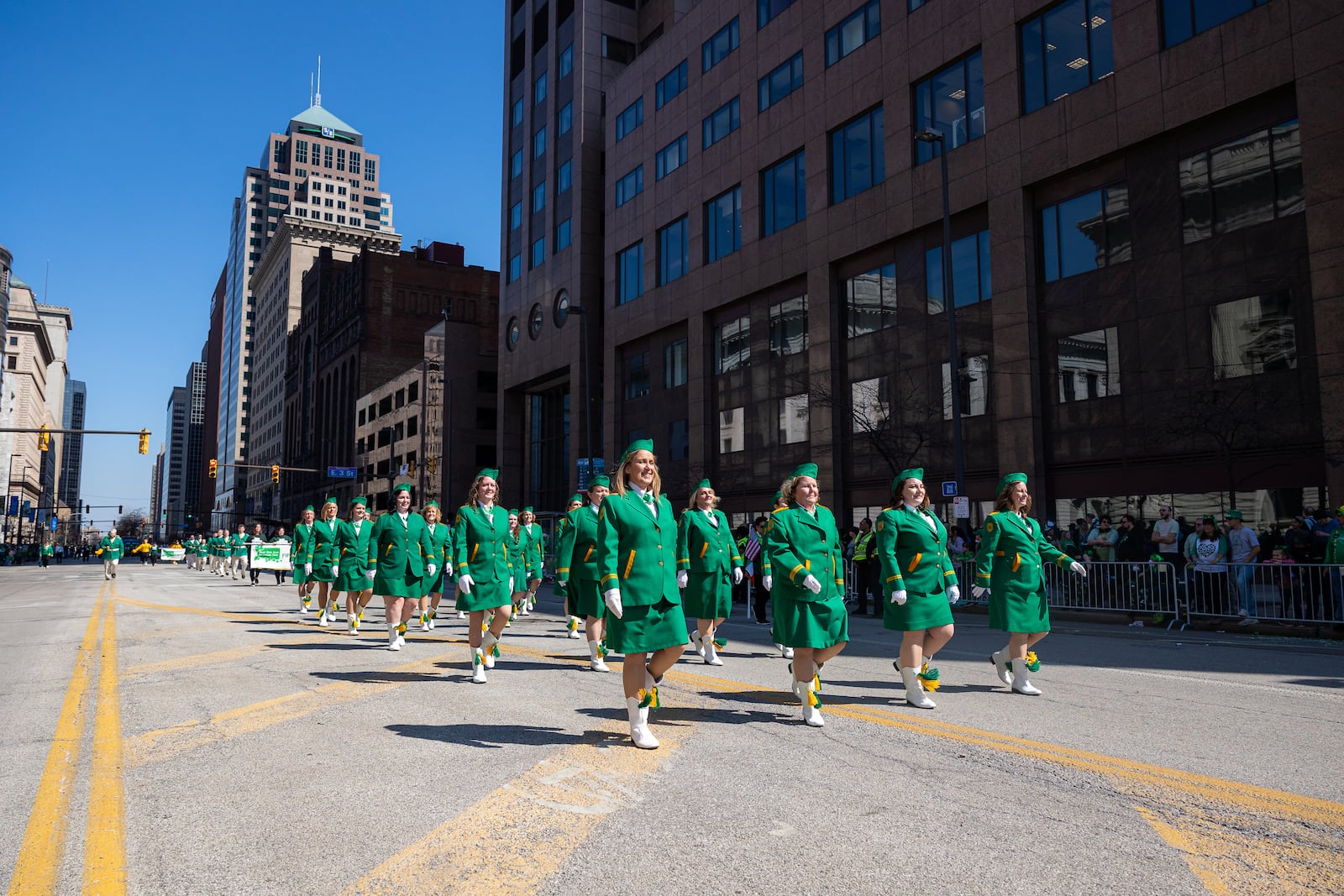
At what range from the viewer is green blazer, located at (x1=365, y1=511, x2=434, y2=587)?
40.9 feet

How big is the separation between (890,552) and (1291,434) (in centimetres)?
1607

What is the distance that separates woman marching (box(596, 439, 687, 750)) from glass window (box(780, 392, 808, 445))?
26.0m

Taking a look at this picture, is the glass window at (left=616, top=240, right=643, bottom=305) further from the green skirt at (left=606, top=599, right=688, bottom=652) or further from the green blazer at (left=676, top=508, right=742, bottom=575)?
the green skirt at (left=606, top=599, right=688, bottom=652)

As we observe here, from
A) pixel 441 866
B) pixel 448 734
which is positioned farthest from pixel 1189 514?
pixel 441 866

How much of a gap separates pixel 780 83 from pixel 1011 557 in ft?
95.1

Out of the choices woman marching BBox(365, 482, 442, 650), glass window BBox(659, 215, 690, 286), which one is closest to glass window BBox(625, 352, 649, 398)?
glass window BBox(659, 215, 690, 286)

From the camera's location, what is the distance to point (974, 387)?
26.4 meters

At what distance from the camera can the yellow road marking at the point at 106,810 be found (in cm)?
369

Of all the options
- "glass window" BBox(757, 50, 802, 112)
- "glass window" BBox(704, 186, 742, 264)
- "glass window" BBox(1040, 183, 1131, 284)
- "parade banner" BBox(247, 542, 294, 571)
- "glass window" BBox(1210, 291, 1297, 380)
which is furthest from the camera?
"glass window" BBox(704, 186, 742, 264)

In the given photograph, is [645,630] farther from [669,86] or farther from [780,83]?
[669,86]

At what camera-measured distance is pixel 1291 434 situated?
19.7 meters

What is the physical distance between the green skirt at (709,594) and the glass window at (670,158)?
3169 centimetres

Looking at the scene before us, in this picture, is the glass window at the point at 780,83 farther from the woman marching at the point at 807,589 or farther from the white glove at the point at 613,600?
the white glove at the point at 613,600

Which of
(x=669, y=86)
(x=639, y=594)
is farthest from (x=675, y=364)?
(x=639, y=594)
